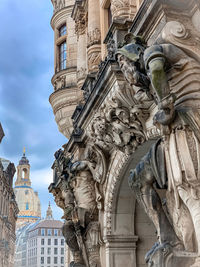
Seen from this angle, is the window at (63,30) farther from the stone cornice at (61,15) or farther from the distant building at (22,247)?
the distant building at (22,247)

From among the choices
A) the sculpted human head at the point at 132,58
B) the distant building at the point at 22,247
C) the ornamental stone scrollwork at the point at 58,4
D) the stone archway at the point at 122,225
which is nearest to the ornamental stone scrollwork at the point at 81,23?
the ornamental stone scrollwork at the point at 58,4

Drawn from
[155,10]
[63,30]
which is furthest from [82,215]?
[63,30]

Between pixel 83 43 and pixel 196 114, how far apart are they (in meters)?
10.2

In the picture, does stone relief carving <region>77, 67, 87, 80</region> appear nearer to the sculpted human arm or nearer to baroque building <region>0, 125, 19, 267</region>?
the sculpted human arm

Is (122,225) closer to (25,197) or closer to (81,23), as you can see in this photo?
(81,23)

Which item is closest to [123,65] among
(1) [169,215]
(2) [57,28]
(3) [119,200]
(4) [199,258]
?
(1) [169,215]

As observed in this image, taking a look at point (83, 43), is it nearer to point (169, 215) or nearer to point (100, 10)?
point (100, 10)

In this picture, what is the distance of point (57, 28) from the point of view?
17.7 metres

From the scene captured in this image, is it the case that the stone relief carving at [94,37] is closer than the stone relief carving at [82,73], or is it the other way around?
the stone relief carving at [94,37]

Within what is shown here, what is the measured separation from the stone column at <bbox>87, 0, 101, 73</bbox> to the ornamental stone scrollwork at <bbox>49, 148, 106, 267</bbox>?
9.99 ft

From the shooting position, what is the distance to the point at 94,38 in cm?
1146

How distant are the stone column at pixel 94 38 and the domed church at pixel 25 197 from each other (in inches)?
4114

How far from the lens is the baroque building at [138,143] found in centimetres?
441

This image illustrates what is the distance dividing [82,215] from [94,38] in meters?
A: 5.37
